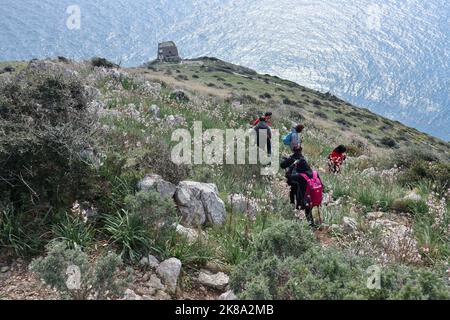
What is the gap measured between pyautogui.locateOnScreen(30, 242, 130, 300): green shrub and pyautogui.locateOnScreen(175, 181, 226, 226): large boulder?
2.33 metres

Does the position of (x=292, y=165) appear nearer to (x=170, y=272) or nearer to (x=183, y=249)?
(x=183, y=249)

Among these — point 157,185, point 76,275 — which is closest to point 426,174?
point 157,185

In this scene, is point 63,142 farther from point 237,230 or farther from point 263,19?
point 263,19

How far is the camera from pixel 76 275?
409cm

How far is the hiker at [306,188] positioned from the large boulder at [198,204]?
1.59 m

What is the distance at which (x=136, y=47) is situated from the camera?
448 feet

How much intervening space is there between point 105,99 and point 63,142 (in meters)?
7.81

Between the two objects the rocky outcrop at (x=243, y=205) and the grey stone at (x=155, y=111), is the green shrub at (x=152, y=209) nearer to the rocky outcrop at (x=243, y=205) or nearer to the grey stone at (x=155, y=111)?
the rocky outcrop at (x=243, y=205)

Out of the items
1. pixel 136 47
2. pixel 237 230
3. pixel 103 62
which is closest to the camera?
pixel 237 230

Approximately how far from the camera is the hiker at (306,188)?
7438 mm

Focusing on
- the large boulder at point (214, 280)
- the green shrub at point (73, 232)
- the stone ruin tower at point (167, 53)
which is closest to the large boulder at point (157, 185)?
the green shrub at point (73, 232)

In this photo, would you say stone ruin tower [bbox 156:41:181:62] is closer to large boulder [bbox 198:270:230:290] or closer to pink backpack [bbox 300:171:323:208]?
pink backpack [bbox 300:171:323:208]

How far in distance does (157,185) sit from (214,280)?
1871 mm
